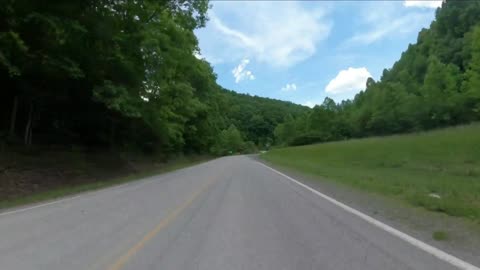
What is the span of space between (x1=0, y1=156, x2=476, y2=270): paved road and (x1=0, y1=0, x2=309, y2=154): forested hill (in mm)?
11550

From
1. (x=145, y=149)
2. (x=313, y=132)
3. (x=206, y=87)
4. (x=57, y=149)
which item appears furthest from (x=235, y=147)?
(x=57, y=149)

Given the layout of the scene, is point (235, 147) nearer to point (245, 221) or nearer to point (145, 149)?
point (145, 149)

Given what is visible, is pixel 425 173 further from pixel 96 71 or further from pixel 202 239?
pixel 96 71

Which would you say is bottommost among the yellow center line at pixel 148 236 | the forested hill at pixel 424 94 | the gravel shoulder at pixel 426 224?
the yellow center line at pixel 148 236

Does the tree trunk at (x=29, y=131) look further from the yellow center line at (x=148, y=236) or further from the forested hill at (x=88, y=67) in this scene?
the yellow center line at (x=148, y=236)

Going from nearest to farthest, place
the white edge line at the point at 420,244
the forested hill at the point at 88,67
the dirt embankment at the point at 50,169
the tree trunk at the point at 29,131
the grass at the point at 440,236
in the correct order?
the white edge line at the point at 420,244 < the grass at the point at 440,236 < the dirt embankment at the point at 50,169 < the forested hill at the point at 88,67 < the tree trunk at the point at 29,131

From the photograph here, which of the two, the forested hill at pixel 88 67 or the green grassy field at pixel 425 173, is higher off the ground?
the forested hill at pixel 88 67

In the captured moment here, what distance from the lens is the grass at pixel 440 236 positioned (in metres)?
7.00

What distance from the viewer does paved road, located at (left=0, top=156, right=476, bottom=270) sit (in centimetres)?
579

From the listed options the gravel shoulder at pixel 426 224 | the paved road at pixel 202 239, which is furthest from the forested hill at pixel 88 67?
the gravel shoulder at pixel 426 224

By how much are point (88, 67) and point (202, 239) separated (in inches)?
836

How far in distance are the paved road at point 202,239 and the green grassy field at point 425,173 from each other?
265 cm

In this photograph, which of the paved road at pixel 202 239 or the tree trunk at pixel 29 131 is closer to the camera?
the paved road at pixel 202 239

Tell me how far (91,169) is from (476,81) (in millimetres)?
42022
